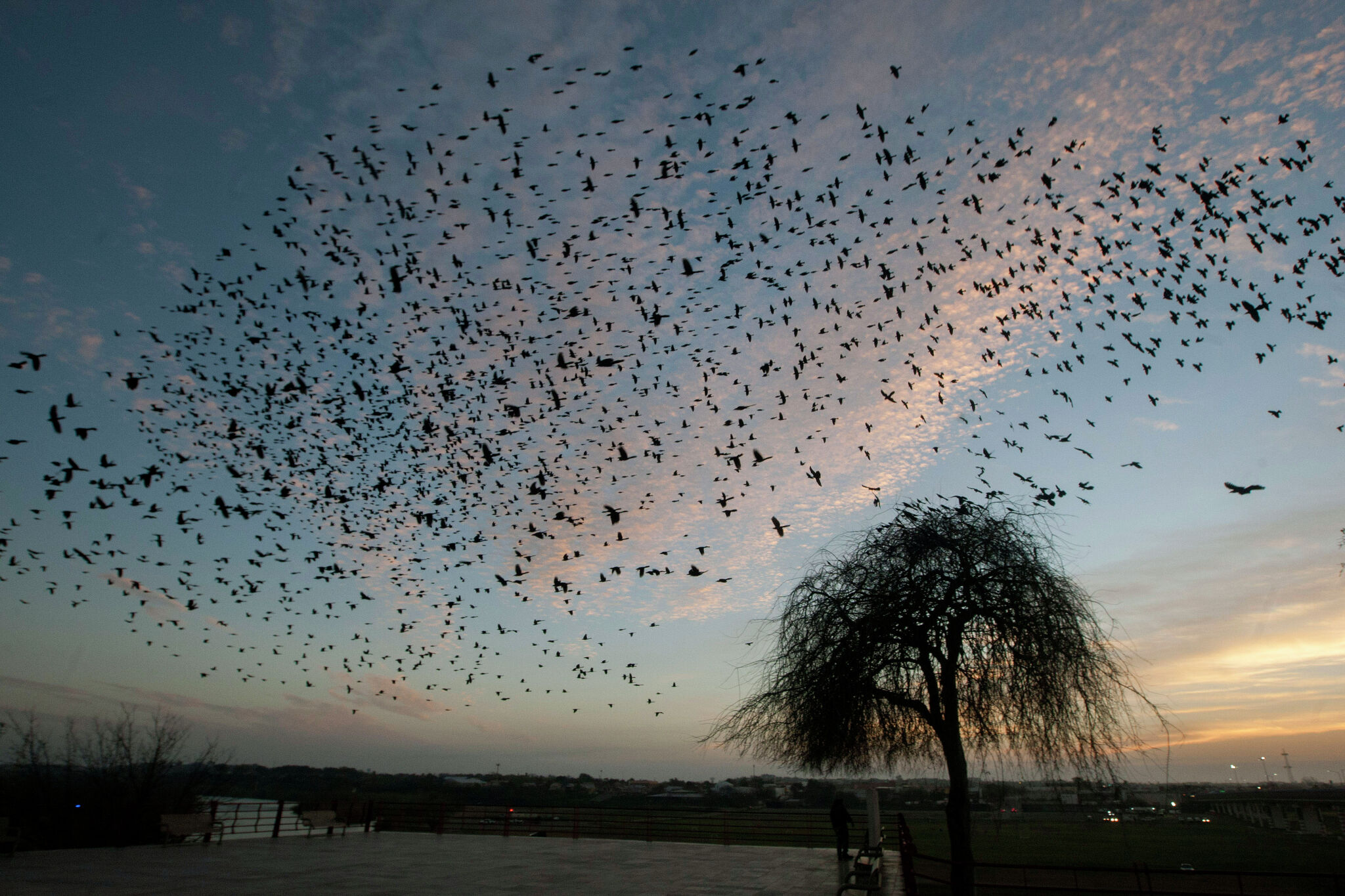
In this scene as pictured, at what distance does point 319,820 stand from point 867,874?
1903 centimetres

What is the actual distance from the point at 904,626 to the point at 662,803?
96543mm

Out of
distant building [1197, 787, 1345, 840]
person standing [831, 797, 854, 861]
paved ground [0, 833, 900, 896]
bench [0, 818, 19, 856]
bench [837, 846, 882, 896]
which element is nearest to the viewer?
paved ground [0, 833, 900, 896]

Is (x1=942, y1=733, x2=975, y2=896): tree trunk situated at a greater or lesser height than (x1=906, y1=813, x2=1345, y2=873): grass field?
greater

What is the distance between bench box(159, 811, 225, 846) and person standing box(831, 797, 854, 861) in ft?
55.0

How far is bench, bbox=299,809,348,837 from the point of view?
23.0 metres

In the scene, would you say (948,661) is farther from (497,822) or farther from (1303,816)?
(1303,816)

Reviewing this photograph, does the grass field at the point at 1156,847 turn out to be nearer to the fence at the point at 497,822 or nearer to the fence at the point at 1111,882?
the fence at the point at 1111,882

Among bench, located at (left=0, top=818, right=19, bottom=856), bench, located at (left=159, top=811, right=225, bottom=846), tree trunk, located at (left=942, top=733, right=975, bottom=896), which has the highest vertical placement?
tree trunk, located at (left=942, top=733, right=975, bottom=896)

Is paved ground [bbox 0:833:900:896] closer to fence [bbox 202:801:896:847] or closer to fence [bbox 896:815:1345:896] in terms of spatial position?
fence [bbox 202:801:896:847]

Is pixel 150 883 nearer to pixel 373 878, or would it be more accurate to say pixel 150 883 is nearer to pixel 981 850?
pixel 373 878

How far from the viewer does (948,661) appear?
1362 centimetres

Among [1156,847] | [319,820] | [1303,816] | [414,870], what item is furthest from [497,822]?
[1303,816]

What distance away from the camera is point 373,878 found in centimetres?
1357

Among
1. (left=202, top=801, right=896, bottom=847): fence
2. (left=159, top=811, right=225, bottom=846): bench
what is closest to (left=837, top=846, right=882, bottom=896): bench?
(left=202, top=801, right=896, bottom=847): fence
